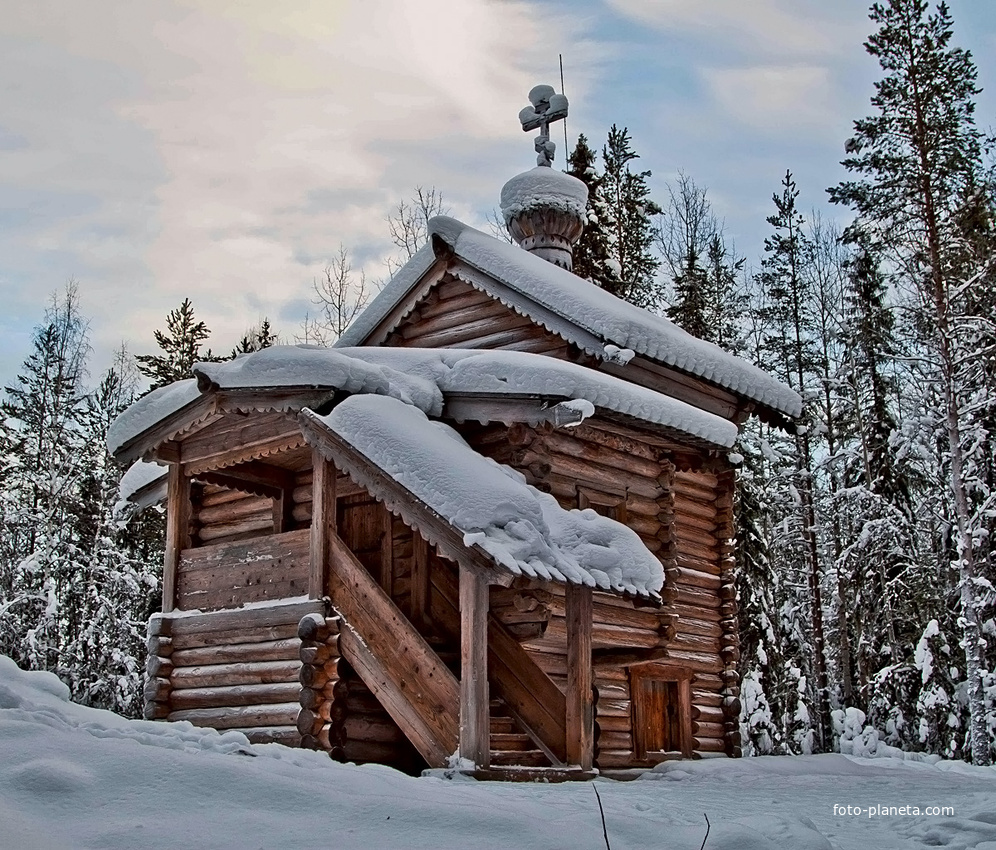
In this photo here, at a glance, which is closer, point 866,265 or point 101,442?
point 866,265

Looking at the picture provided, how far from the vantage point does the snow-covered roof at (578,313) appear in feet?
50.1

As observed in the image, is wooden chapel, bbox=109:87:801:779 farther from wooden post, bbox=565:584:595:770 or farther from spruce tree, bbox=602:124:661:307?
spruce tree, bbox=602:124:661:307

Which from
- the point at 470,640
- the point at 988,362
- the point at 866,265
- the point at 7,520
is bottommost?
the point at 470,640

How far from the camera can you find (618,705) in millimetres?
14797

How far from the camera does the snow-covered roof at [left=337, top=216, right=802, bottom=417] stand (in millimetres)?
15266

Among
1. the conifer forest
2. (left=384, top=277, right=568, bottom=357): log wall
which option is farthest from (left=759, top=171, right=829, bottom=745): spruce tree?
(left=384, top=277, right=568, bottom=357): log wall

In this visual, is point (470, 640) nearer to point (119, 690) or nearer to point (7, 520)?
point (119, 690)

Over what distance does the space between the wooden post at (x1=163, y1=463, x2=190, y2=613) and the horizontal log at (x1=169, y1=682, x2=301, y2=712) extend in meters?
1.16

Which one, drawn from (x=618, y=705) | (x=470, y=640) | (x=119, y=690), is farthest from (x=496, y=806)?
(x=119, y=690)

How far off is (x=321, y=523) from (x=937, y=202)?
46.8 ft

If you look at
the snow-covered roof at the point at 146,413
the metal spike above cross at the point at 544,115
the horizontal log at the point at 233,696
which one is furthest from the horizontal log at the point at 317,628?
the metal spike above cross at the point at 544,115

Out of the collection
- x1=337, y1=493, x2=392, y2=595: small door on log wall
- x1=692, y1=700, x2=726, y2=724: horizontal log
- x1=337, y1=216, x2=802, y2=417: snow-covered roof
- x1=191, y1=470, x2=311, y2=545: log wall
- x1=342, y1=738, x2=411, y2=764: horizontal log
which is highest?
x1=337, y1=216, x2=802, y2=417: snow-covered roof

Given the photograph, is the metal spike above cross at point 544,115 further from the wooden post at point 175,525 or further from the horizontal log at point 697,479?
the wooden post at point 175,525

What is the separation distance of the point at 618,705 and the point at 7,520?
1805cm
